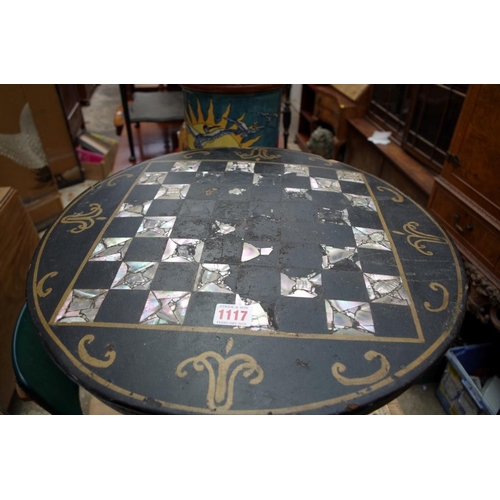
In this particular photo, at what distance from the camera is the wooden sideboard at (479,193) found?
6.01 ft

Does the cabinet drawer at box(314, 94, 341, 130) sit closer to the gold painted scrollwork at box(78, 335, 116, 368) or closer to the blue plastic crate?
the blue plastic crate

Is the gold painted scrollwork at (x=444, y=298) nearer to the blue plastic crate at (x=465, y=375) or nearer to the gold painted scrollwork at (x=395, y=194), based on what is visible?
the gold painted scrollwork at (x=395, y=194)

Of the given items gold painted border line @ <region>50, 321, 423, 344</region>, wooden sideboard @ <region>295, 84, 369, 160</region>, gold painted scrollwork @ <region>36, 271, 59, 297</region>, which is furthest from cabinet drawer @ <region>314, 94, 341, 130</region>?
gold painted scrollwork @ <region>36, 271, 59, 297</region>

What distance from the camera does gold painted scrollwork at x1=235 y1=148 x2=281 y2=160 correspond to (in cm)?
215

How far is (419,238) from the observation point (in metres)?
1.57

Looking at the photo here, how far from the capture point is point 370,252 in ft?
4.86

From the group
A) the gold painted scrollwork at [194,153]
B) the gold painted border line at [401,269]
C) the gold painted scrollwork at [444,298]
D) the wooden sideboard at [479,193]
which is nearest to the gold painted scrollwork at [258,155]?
the gold painted scrollwork at [194,153]

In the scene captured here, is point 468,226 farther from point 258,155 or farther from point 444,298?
point 258,155

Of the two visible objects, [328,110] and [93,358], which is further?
[328,110]

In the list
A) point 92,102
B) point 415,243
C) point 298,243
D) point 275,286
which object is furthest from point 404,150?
point 92,102

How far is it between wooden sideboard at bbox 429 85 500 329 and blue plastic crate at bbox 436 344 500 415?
0.68 ft

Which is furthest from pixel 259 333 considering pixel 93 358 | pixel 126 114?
pixel 126 114

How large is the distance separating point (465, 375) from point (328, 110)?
292 cm

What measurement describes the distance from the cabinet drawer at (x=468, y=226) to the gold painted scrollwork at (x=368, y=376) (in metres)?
1.13
